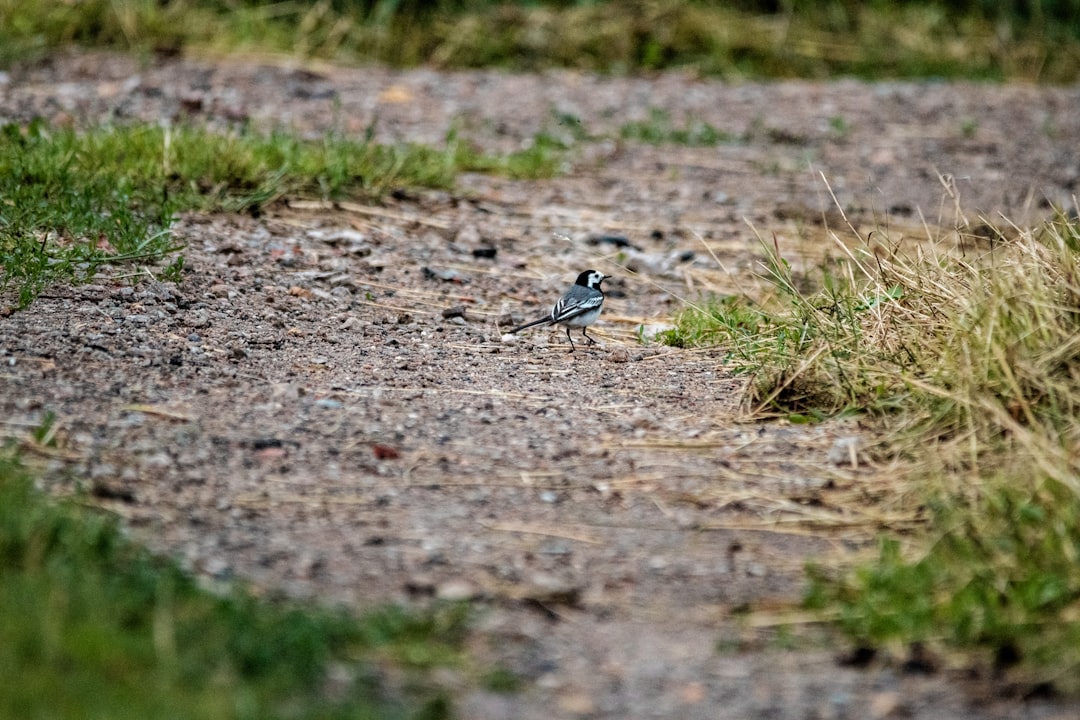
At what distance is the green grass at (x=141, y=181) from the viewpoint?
5125mm

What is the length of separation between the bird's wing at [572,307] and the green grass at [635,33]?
4.85 metres

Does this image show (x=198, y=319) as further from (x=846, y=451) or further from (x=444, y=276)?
(x=846, y=451)

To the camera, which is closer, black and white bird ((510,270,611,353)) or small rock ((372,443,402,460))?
small rock ((372,443,402,460))

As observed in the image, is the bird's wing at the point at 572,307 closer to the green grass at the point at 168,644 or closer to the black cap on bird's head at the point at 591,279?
the black cap on bird's head at the point at 591,279

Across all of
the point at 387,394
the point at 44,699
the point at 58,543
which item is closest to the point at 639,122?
the point at 387,394

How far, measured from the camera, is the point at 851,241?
6.47 m

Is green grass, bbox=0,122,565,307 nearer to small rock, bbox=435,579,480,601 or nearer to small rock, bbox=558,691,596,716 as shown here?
small rock, bbox=435,579,480,601

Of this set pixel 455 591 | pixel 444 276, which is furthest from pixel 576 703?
pixel 444 276

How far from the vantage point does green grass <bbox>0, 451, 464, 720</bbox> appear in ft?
8.20

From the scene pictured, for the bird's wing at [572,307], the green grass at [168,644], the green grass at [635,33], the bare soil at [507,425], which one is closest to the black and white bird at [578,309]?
the bird's wing at [572,307]

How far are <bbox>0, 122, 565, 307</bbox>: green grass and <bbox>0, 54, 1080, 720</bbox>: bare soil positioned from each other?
0.41 ft

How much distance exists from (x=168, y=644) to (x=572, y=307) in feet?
9.29

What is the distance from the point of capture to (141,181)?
6000 millimetres

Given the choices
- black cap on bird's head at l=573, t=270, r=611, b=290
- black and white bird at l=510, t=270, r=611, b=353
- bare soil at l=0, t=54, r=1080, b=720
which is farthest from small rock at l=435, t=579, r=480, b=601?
black cap on bird's head at l=573, t=270, r=611, b=290
